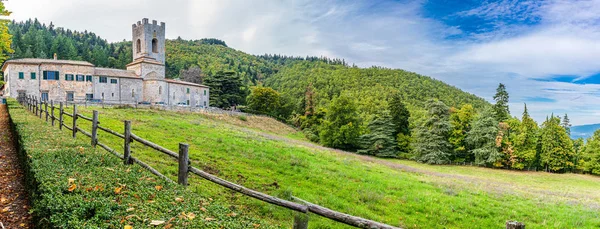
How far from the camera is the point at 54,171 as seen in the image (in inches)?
221

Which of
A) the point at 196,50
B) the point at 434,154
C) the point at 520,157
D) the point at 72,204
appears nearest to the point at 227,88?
the point at 434,154

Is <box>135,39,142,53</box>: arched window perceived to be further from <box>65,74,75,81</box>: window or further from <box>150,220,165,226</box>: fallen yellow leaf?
<box>150,220,165,226</box>: fallen yellow leaf

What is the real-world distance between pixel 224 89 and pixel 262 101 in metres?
9.16

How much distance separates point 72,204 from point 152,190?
1.30m

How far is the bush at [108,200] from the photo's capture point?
390 cm

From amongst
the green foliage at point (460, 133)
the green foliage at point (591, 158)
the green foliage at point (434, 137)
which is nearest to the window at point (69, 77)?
the green foliage at point (434, 137)

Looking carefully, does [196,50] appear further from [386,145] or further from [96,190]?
[96,190]

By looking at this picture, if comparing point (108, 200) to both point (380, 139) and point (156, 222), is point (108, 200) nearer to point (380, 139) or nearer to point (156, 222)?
point (156, 222)

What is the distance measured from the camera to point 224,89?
7031 cm

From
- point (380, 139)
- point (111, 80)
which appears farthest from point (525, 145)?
→ point (111, 80)

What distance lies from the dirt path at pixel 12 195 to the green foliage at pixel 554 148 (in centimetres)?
5173

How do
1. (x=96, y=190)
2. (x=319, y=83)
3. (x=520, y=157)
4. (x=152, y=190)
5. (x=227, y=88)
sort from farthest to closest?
(x=319, y=83)
(x=227, y=88)
(x=520, y=157)
(x=152, y=190)
(x=96, y=190)

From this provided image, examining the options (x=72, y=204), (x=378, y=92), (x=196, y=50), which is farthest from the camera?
(x=196, y=50)

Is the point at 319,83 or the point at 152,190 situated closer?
the point at 152,190
